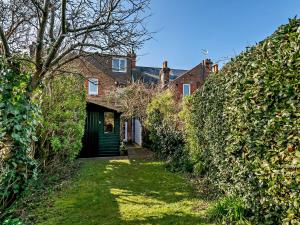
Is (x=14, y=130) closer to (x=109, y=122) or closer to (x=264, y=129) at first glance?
(x=264, y=129)

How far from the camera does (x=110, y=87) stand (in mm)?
21250

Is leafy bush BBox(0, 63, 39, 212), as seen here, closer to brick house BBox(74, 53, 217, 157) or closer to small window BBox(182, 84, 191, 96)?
brick house BBox(74, 53, 217, 157)

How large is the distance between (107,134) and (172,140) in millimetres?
6102

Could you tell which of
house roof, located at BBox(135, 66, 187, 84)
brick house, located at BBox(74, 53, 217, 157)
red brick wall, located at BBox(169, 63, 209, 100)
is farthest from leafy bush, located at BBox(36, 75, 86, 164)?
house roof, located at BBox(135, 66, 187, 84)

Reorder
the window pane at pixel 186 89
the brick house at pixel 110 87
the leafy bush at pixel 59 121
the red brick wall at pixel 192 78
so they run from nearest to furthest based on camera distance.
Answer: the leafy bush at pixel 59 121 < the brick house at pixel 110 87 < the red brick wall at pixel 192 78 < the window pane at pixel 186 89

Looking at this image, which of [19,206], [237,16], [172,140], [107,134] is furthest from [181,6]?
[107,134]

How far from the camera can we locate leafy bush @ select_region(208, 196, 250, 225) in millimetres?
4102

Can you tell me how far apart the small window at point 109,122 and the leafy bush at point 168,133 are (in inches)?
121

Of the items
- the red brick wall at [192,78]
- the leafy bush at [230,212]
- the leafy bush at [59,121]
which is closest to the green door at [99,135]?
the leafy bush at [59,121]

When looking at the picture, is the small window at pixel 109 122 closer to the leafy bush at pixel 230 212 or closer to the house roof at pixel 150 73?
the house roof at pixel 150 73

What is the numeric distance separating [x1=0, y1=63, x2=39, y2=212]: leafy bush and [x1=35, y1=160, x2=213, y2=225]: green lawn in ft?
3.37

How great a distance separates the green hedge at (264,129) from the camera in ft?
9.89

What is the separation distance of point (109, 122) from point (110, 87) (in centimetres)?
649

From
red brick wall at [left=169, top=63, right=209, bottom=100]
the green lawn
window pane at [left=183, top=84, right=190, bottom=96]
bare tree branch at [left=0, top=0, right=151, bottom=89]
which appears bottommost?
the green lawn
